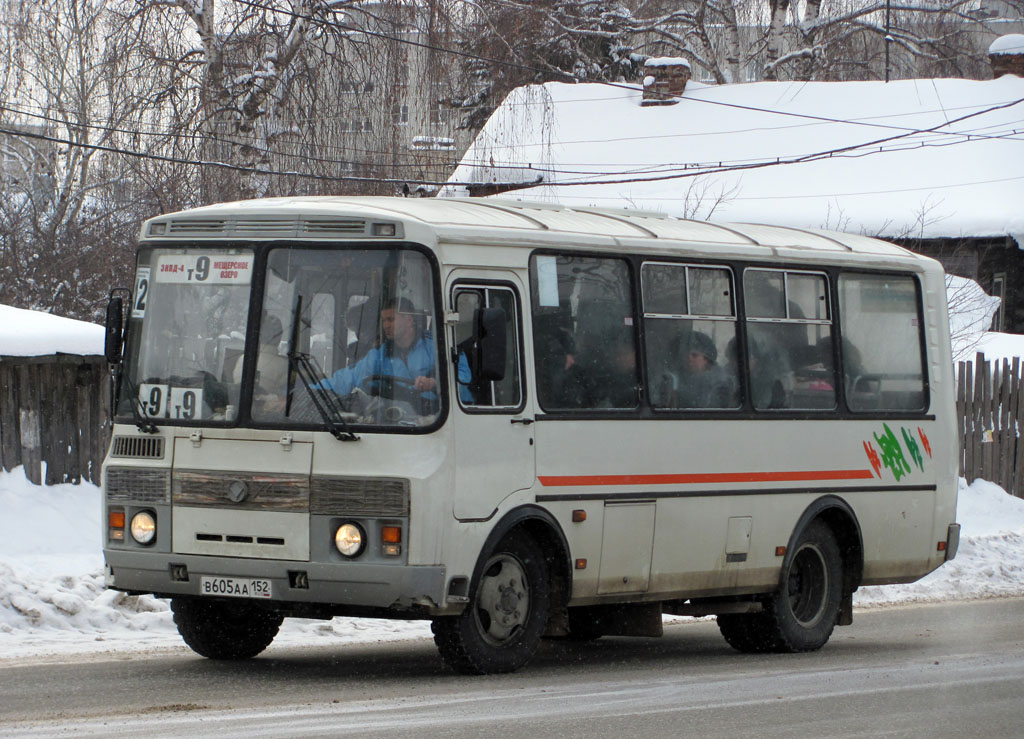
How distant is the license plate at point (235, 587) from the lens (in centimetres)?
958

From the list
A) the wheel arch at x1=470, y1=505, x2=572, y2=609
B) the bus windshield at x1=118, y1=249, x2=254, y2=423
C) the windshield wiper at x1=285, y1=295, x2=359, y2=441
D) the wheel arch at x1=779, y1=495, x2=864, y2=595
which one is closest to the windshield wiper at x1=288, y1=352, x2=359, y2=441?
the windshield wiper at x1=285, y1=295, x2=359, y2=441

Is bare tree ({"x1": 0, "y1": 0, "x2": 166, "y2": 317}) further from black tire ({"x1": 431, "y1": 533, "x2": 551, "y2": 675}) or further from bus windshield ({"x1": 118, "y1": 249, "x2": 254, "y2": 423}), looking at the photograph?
black tire ({"x1": 431, "y1": 533, "x2": 551, "y2": 675})

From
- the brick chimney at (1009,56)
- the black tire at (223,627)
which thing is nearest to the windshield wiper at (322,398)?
the black tire at (223,627)

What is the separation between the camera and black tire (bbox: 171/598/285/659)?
10.6m

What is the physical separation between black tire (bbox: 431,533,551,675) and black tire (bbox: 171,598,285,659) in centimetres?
130

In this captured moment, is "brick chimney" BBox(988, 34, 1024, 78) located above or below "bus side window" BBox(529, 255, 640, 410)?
above

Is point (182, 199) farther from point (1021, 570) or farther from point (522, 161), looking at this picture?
point (1021, 570)

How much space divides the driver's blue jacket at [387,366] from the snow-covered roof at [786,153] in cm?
2275

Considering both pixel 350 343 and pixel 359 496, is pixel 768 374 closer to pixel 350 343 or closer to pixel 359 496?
pixel 350 343

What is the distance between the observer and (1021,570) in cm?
1808

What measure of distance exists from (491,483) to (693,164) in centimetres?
2739

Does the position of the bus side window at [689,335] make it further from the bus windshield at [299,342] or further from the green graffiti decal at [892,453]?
the bus windshield at [299,342]

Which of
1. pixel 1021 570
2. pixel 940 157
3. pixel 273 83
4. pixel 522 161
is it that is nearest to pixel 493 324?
pixel 1021 570

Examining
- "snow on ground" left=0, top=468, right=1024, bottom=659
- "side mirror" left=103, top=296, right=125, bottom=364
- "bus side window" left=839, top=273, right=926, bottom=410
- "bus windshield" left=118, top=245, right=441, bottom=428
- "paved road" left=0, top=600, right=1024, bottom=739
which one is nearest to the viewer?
"paved road" left=0, top=600, right=1024, bottom=739
